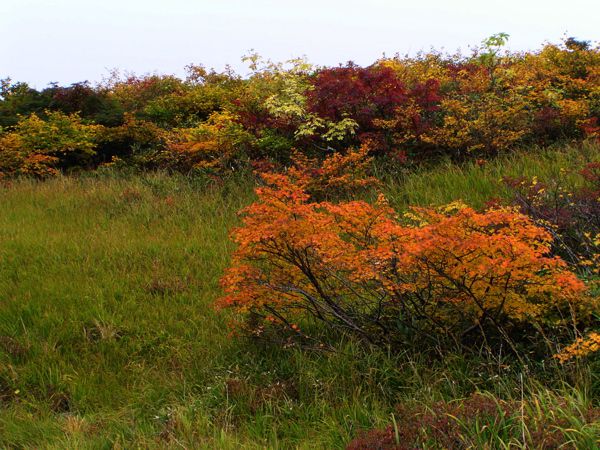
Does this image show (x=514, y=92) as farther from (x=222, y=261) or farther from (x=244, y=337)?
(x=244, y=337)

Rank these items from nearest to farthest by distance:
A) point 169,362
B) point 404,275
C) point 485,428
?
point 485,428 < point 404,275 < point 169,362

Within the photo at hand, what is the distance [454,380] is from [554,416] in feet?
2.95

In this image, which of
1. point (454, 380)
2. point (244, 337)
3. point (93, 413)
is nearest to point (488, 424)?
point (454, 380)

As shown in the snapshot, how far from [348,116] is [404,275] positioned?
625 cm

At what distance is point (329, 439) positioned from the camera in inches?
127

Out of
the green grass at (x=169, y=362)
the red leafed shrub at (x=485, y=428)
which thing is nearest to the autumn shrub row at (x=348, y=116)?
the green grass at (x=169, y=362)

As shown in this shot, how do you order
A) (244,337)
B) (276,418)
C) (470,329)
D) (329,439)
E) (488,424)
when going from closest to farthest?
(488,424)
(329,439)
(276,418)
(470,329)
(244,337)

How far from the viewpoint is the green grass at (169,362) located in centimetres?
350

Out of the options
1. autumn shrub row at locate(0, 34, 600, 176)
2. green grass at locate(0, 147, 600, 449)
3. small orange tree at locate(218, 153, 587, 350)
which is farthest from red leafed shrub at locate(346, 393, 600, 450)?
autumn shrub row at locate(0, 34, 600, 176)

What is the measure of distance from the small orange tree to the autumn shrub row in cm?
502

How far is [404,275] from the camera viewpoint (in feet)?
13.7

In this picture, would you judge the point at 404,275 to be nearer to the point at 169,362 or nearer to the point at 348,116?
the point at 169,362

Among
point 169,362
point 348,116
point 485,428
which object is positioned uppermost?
point 348,116

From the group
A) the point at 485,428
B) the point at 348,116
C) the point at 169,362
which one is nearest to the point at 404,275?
the point at 485,428
